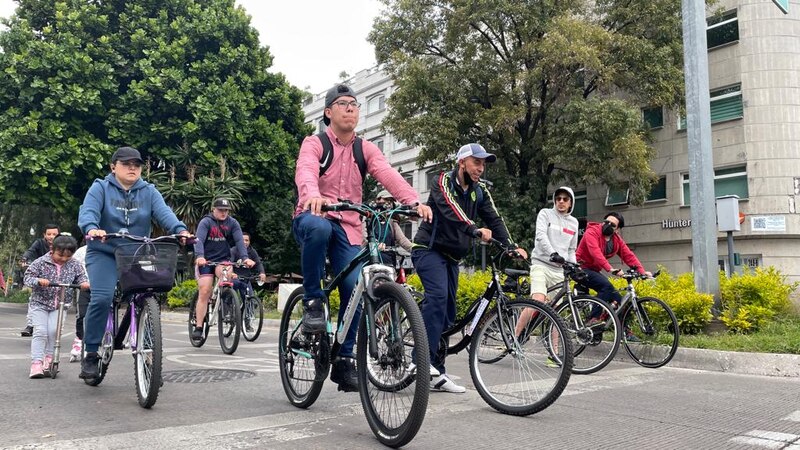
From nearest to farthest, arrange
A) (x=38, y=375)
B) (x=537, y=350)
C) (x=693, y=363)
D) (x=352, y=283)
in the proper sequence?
(x=352, y=283)
(x=537, y=350)
(x=38, y=375)
(x=693, y=363)

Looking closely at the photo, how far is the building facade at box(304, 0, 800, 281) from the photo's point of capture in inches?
888

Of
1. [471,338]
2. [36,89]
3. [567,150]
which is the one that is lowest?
[471,338]

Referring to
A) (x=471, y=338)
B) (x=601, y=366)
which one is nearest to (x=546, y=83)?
(x=601, y=366)

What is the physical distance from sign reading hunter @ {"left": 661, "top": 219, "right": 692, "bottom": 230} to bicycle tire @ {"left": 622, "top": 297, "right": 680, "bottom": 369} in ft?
64.5

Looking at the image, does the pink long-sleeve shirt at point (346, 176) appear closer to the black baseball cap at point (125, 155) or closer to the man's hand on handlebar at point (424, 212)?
the man's hand on handlebar at point (424, 212)

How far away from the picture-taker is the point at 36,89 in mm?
20266

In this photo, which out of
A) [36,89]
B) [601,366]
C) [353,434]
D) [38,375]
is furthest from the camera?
[36,89]

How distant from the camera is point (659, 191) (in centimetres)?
2625

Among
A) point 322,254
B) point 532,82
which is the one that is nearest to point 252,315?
point 322,254

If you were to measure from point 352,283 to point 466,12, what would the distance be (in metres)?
20.0

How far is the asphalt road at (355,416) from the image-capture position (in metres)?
3.55

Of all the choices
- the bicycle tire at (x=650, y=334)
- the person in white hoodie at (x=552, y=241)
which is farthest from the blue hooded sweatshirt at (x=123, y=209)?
the bicycle tire at (x=650, y=334)

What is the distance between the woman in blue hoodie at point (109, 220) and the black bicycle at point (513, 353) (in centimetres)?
232

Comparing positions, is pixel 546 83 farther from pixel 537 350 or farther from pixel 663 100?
pixel 537 350
